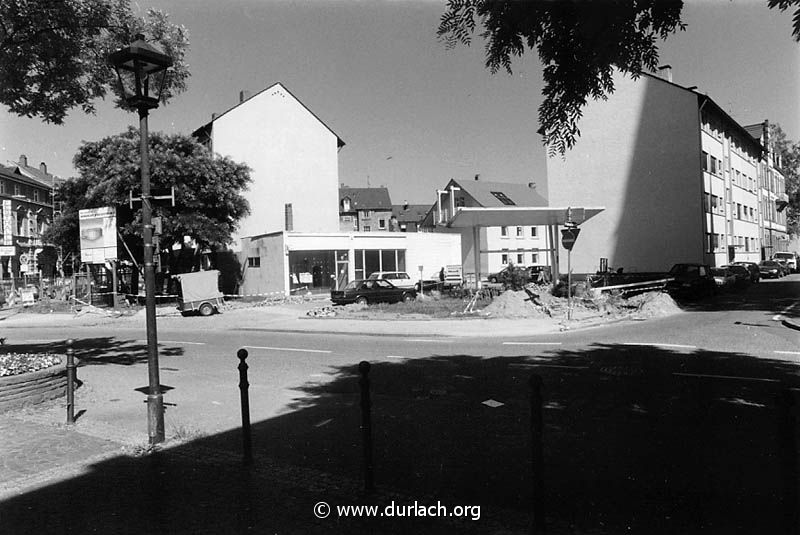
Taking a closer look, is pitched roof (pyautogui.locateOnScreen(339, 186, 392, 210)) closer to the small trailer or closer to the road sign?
the small trailer

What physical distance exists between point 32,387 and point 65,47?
5509 mm

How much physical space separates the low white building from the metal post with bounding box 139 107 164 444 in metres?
25.0

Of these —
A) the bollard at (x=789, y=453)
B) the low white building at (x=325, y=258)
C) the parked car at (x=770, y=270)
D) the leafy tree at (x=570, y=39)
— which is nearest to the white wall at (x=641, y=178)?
the low white building at (x=325, y=258)

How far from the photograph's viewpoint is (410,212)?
108 m

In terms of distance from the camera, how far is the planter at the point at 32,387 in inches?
289

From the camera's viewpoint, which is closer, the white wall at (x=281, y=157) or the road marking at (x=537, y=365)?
the road marking at (x=537, y=365)

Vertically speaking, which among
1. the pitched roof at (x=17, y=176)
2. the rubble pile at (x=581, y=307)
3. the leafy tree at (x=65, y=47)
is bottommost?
the rubble pile at (x=581, y=307)

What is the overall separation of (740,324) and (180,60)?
602 inches

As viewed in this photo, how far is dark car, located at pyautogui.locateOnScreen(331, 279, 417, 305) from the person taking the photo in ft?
85.7

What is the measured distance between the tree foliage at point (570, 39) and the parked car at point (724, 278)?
28099 millimetres

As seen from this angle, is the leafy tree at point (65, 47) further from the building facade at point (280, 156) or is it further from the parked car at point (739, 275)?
the parked car at point (739, 275)

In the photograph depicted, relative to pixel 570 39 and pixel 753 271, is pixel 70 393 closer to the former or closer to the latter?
pixel 570 39

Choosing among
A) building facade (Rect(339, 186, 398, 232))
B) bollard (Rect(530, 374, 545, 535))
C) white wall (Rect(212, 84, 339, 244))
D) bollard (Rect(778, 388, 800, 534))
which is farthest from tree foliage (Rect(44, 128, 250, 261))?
building facade (Rect(339, 186, 398, 232))

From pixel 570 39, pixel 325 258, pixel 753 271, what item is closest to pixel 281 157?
pixel 325 258
